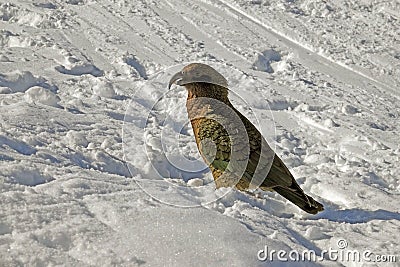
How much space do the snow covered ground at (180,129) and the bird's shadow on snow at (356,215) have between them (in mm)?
17

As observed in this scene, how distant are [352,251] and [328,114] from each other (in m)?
3.08

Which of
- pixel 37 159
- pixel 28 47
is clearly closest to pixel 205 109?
pixel 37 159

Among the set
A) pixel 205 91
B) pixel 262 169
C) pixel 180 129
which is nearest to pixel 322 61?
pixel 180 129

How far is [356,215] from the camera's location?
427 centimetres

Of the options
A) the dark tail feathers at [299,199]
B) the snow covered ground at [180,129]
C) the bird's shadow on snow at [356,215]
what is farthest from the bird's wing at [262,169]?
the bird's shadow on snow at [356,215]

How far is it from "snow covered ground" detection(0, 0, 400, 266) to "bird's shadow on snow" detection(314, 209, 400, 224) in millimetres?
17

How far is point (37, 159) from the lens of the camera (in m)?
3.80

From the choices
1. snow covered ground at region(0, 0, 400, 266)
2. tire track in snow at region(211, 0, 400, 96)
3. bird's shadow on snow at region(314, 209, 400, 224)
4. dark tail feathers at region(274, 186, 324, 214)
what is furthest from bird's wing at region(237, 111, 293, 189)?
tire track in snow at region(211, 0, 400, 96)

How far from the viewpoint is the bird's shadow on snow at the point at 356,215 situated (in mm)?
4164

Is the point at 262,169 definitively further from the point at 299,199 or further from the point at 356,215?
the point at 356,215

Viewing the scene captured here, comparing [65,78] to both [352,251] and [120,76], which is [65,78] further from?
[352,251]

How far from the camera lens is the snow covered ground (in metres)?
2.91

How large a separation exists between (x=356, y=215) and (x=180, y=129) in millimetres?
1984

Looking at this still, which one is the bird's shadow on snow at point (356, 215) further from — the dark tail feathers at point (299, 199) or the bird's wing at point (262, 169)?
the bird's wing at point (262, 169)
